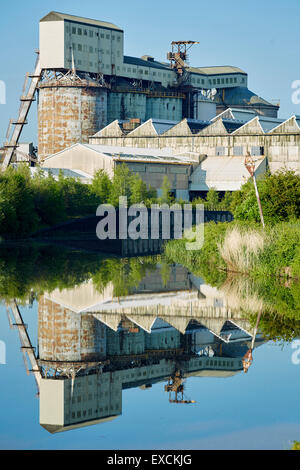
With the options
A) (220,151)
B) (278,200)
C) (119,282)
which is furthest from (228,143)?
(119,282)

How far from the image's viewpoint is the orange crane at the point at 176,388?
7996 mm

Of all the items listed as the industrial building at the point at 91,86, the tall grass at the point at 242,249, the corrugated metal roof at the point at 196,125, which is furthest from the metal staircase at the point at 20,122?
the tall grass at the point at 242,249

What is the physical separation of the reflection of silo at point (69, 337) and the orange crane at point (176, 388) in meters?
1.61

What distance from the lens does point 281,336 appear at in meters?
11.3

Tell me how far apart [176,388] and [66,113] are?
48.6 metres

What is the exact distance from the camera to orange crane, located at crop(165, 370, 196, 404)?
8.00m

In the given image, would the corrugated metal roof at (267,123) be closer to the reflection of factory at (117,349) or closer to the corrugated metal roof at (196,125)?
the corrugated metal roof at (196,125)

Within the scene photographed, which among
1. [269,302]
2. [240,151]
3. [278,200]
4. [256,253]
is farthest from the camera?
[240,151]

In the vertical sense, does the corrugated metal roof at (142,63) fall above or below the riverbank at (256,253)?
above

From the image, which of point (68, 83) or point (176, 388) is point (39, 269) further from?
point (68, 83)

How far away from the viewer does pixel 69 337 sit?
1131 centimetres

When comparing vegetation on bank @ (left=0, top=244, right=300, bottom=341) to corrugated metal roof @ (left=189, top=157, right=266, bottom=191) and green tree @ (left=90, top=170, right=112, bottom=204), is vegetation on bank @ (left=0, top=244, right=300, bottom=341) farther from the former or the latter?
corrugated metal roof @ (left=189, top=157, right=266, bottom=191)

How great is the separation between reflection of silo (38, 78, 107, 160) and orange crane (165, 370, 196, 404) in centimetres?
4752

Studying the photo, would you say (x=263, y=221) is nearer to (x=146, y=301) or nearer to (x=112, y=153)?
(x=146, y=301)
